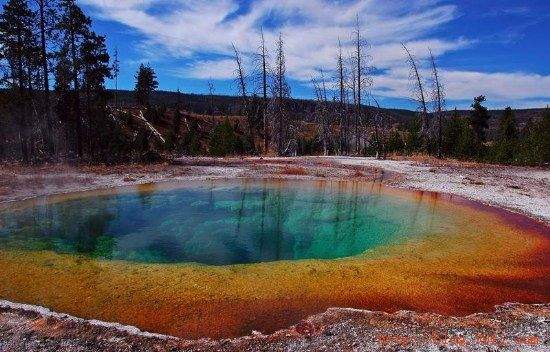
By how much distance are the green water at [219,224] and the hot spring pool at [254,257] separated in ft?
0.15

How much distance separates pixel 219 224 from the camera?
11.6 meters

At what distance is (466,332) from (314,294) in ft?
7.49

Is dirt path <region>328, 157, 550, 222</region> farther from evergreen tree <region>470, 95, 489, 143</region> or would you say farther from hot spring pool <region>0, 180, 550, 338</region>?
evergreen tree <region>470, 95, 489, 143</region>

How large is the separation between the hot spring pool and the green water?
5cm

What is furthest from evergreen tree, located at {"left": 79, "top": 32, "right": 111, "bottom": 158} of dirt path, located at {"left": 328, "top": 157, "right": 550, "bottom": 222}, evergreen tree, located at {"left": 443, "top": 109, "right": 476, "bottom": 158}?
evergreen tree, located at {"left": 443, "top": 109, "right": 476, "bottom": 158}

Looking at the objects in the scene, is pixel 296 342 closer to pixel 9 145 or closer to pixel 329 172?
pixel 329 172

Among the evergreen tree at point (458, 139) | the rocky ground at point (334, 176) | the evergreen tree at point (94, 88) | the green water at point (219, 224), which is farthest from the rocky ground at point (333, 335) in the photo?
the evergreen tree at point (458, 139)

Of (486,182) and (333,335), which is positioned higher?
(486,182)

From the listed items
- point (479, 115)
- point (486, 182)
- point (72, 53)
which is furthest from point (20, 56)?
point (479, 115)

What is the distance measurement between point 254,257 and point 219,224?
9.83ft

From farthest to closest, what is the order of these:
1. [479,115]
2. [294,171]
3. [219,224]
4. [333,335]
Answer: [479,115], [294,171], [219,224], [333,335]

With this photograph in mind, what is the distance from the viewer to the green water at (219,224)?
9.23 m

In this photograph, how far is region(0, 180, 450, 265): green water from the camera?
364 inches

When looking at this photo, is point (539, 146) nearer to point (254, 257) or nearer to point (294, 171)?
point (294, 171)
